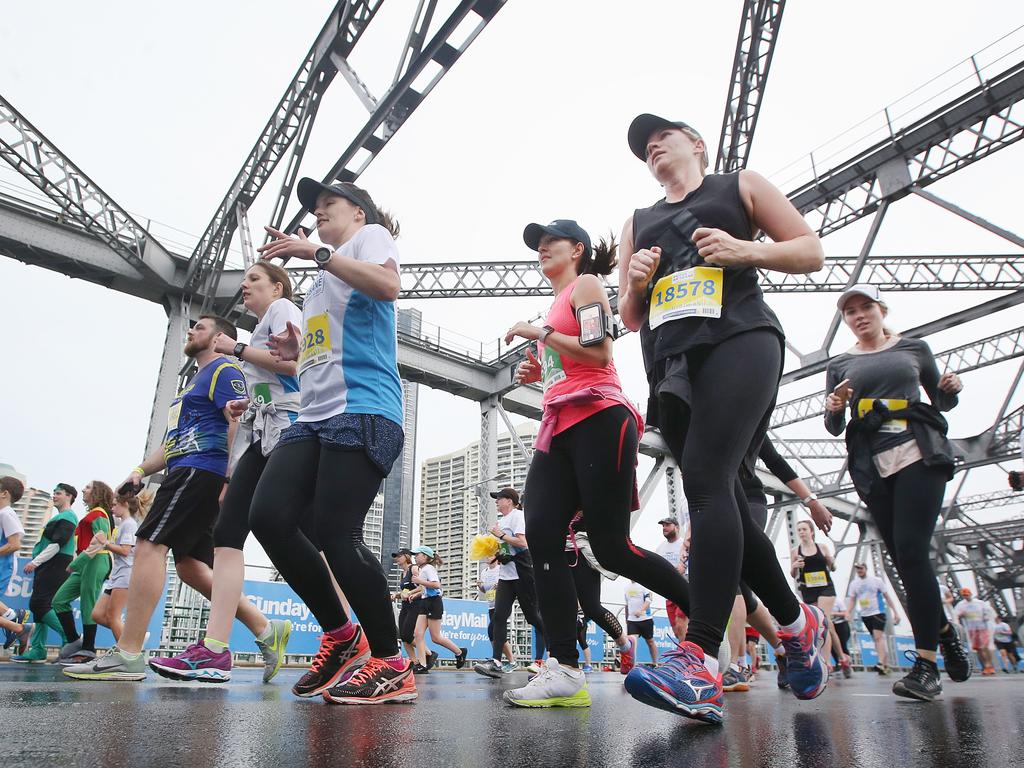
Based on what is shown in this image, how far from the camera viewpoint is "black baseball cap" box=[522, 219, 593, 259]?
315 centimetres

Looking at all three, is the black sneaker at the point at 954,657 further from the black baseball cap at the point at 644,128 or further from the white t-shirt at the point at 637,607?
the white t-shirt at the point at 637,607

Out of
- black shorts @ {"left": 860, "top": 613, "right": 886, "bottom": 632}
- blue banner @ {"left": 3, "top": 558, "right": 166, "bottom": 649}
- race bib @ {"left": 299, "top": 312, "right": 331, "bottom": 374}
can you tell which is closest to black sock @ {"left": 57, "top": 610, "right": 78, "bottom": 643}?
blue banner @ {"left": 3, "top": 558, "right": 166, "bottom": 649}

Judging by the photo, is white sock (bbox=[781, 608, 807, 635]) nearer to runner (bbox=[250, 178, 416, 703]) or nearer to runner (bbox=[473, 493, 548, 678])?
runner (bbox=[250, 178, 416, 703])

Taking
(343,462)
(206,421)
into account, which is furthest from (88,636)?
(343,462)

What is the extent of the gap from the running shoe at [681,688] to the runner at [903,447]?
5.37ft

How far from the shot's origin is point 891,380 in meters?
3.43

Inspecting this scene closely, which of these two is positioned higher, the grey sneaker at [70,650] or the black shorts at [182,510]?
the black shorts at [182,510]

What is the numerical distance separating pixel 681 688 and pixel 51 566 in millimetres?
7145

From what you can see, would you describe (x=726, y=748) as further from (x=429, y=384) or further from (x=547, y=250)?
(x=429, y=384)

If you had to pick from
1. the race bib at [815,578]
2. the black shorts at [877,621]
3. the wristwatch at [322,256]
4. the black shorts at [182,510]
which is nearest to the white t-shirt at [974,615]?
the black shorts at [877,621]

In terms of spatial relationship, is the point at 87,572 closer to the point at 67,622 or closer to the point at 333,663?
the point at 67,622

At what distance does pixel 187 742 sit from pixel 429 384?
53.5 ft

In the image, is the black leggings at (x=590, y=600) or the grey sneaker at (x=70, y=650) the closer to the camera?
the black leggings at (x=590, y=600)

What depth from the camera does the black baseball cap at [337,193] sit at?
9.89 ft
